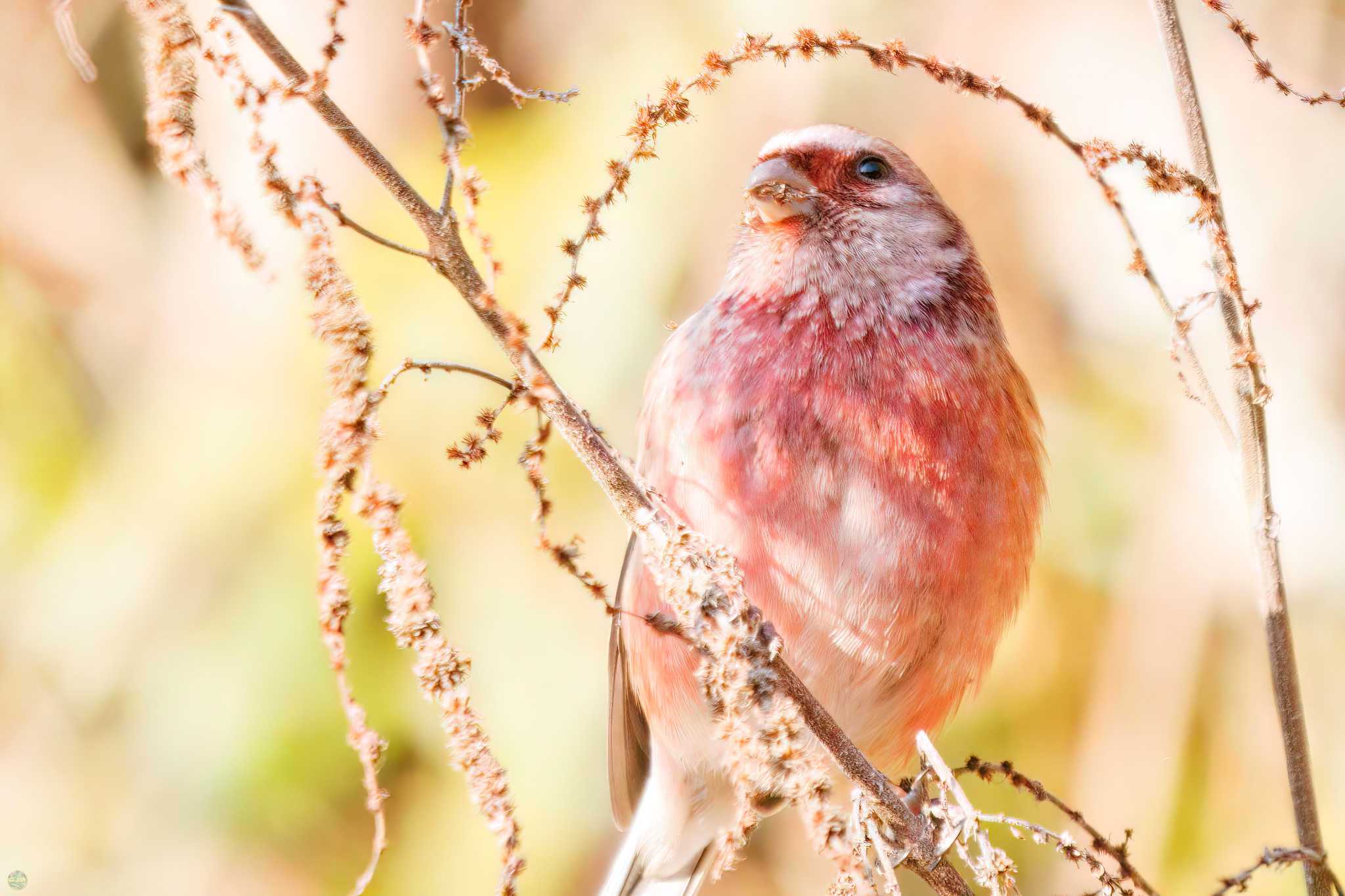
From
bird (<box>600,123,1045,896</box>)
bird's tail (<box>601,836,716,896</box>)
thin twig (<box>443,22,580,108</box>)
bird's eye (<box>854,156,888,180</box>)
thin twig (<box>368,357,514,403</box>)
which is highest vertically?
bird's eye (<box>854,156,888,180</box>)

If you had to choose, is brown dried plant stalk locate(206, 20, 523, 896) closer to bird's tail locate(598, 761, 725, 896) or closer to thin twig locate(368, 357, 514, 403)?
thin twig locate(368, 357, 514, 403)

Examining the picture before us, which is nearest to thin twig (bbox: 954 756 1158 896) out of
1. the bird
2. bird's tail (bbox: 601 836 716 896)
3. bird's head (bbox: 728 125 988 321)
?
Answer: the bird

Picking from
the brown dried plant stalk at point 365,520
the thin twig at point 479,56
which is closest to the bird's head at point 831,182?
the thin twig at point 479,56

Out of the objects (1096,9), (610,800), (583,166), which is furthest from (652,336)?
(1096,9)

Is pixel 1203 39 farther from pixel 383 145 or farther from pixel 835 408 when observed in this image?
pixel 383 145

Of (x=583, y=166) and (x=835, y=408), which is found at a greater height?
(x=583, y=166)

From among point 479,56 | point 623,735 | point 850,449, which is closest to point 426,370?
point 479,56

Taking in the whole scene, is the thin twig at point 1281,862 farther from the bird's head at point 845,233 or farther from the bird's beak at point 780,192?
the bird's beak at point 780,192
